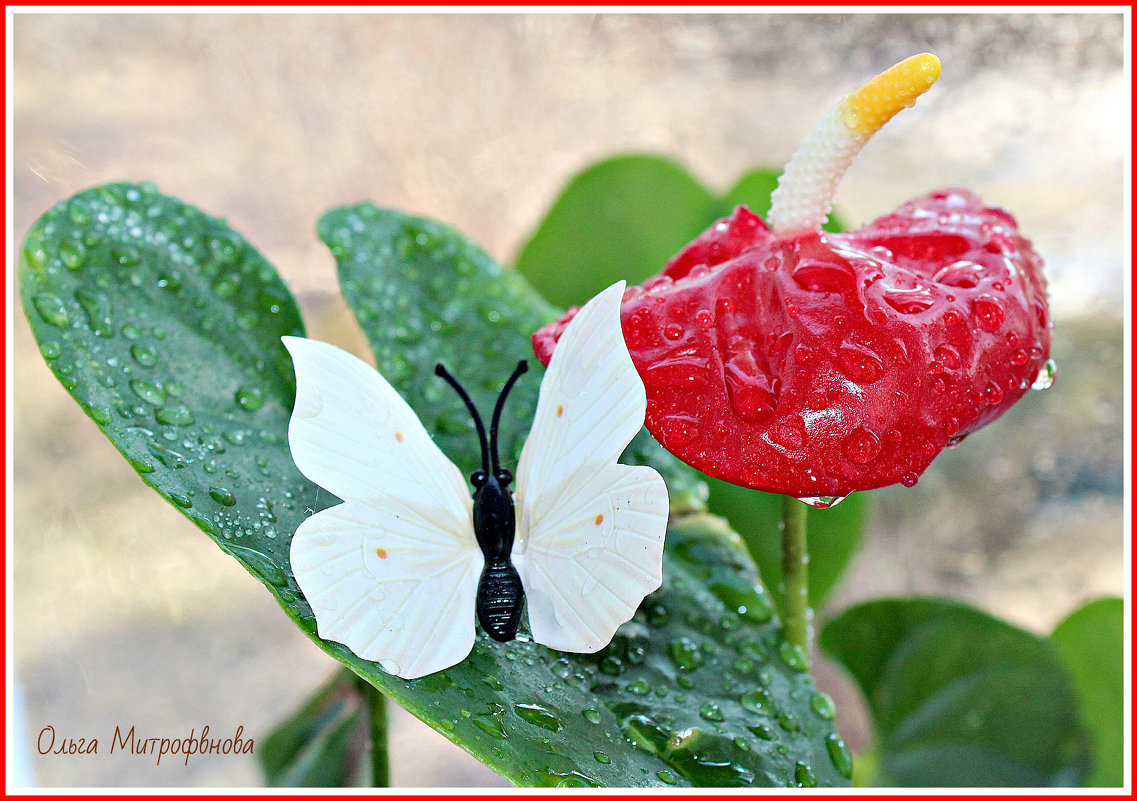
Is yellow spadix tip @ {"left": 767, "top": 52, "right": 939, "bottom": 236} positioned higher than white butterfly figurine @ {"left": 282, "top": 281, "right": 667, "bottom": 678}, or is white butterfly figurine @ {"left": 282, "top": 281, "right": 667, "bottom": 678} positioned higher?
yellow spadix tip @ {"left": 767, "top": 52, "right": 939, "bottom": 236}

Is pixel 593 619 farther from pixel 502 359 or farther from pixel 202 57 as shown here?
pixel 202 57

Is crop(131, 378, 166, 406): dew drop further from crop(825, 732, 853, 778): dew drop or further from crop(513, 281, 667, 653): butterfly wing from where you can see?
crop(825, 732, 853, 778): dew drop

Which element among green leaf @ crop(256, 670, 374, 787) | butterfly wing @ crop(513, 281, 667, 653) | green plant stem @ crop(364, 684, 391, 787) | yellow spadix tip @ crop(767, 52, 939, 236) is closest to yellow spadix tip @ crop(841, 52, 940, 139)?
yellow spadix tip @ crop(767, 52, 939, 236)

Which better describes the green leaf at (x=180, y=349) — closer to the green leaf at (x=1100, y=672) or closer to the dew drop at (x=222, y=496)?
the dew drop at (x=222, y=496)

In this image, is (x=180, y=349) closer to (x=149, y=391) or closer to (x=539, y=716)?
(x=149, y=391)

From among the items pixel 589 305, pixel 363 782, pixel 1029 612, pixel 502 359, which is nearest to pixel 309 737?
pixel 363 782

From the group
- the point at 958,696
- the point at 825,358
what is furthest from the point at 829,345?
the point at 958,696
